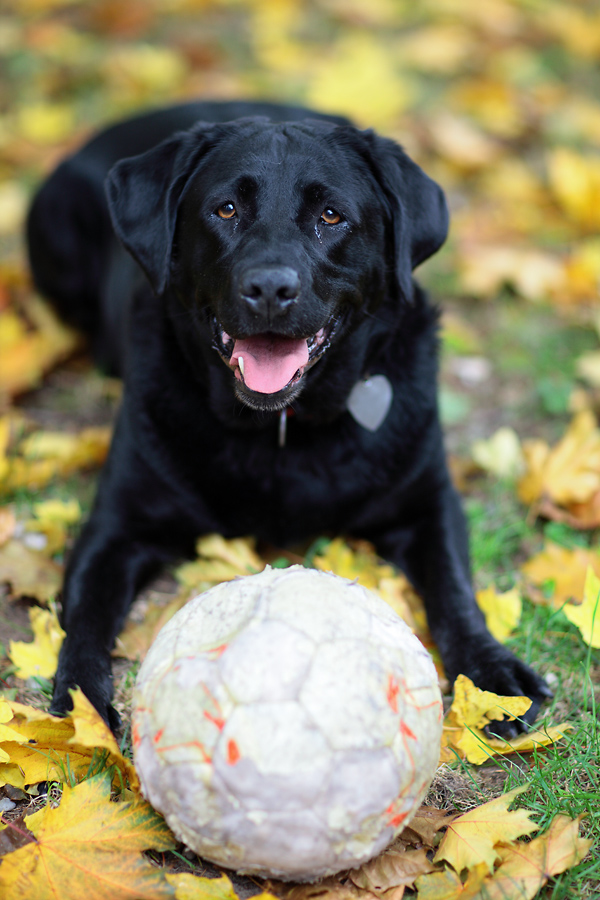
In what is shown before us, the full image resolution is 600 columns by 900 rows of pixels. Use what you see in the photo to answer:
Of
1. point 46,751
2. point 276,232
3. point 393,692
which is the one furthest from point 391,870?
point 276,232

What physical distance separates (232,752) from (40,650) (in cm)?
96

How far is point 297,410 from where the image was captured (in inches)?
94.8

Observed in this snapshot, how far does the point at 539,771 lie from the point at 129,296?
207 cm

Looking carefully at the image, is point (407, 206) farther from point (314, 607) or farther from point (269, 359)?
point (314, 607)

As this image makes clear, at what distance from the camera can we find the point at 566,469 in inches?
112

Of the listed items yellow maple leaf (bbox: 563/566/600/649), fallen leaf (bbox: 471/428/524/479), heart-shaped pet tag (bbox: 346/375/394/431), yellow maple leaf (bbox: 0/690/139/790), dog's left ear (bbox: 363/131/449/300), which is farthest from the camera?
fallen leaf (bbox: 471/428/524/479)

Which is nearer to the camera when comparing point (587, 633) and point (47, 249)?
point (587, 633)

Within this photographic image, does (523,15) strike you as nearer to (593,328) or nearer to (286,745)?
(593,328)

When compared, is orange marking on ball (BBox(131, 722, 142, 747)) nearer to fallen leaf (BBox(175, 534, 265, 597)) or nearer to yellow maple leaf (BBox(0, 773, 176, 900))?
yellow maple leaf (BBox(0, 773, 176, 900))

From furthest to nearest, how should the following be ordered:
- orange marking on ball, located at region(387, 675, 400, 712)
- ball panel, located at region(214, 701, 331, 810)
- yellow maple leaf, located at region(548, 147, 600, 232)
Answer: yellow maple leaf, located at region(548, 147, 600, 232) → orange marking on ball, located at region(387, 675, 400, 712) → ball panel, located at region(214, 701, 331, 810)

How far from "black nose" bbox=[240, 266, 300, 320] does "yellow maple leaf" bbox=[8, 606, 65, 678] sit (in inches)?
39.1

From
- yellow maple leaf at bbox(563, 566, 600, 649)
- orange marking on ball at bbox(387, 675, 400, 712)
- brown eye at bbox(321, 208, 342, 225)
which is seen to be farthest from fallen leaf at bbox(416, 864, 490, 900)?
brown eye at bbox(321, 208, 342, 225)

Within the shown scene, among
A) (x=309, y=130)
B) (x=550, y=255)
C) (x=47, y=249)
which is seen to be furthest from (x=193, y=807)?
(x=550, y=255)

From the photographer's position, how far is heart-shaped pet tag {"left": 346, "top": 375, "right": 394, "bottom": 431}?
248 cm
